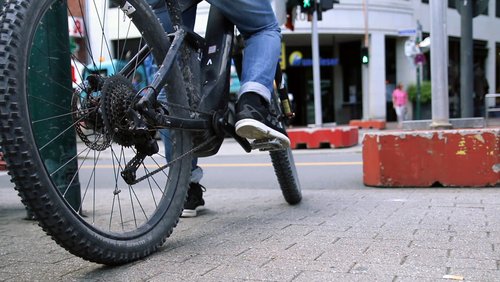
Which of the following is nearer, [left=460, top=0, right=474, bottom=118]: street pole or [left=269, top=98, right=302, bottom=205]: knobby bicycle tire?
[left=269, top=98, right=302, bottom=205]: knobby bicycle tire

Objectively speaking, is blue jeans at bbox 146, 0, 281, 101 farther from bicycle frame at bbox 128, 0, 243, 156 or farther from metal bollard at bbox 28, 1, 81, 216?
metal bollard at bbox 28, 1, 81, 216

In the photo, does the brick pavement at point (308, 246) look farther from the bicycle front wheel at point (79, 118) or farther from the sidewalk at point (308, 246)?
the bicycle front wheel at point (79, 118)

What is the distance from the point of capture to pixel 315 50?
47.4 feet

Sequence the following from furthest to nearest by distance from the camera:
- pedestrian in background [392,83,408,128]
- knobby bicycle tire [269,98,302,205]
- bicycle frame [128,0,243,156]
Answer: pedestrian in background [392,83,408,128] → knobby bicycle tire [269,98,302,205] → bicycle frame [128,0,243,156]

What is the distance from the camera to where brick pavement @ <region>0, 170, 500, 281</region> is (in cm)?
229

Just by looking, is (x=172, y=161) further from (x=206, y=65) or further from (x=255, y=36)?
(x=255, y=36)

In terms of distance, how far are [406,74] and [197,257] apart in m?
24.5

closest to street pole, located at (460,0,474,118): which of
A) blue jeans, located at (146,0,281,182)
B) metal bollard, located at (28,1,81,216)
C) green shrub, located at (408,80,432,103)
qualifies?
green shrub, located at (408,80,432,103)

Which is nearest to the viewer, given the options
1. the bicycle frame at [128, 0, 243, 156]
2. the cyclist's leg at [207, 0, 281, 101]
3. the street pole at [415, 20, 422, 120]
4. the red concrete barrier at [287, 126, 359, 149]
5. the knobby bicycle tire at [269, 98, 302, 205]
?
the bicycle frame at [128, 0, 243, 156]

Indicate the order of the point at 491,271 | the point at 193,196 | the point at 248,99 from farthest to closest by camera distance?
the point at 193,196 → the point at 248,99 → the point at 491,271

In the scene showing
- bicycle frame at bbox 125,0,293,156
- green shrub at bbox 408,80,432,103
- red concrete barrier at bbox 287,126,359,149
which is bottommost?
red concrete barrier at bbox 287,126,359,149

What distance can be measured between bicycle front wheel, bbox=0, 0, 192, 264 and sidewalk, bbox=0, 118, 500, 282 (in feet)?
0.79

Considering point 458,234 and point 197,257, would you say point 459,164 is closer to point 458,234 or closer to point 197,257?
point 458,234

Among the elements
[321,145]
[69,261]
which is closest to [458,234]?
[69,261]
